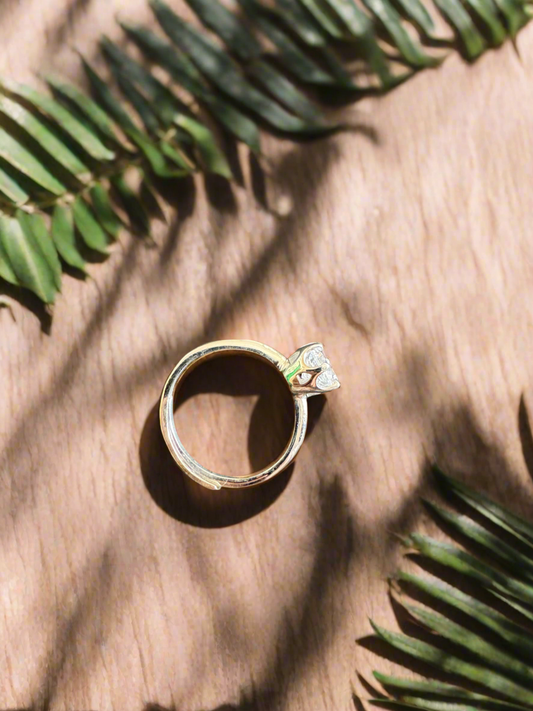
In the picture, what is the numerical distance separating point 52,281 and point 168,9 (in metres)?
0.41

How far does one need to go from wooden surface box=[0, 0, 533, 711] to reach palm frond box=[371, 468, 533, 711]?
4 centimetres

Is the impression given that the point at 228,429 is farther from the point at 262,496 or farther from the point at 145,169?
the point at 145,169

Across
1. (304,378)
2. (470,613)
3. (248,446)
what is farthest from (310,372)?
(470,613)

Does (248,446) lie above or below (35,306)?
below

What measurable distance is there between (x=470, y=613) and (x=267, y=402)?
0.38 metres

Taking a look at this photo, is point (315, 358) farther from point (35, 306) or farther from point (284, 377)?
point (35, 306)

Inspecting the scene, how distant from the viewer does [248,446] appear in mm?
953

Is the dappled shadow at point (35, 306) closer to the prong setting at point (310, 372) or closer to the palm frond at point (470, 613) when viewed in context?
the prong setting at point (310, 372)

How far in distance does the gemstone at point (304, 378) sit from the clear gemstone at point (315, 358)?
0.04 feet

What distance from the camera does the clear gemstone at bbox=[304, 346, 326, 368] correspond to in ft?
2.94

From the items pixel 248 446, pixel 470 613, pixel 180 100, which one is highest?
pixel 180 100

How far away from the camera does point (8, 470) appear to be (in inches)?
36.7

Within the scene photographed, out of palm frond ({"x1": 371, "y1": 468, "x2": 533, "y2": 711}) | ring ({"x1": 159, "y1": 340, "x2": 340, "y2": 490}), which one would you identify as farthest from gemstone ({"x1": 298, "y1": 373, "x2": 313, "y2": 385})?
palm frond ({"x1": 371, "y1": 468, "x2": 533, "y2": 711})

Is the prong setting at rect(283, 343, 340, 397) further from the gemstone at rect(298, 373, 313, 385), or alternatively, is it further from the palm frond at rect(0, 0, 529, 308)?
the palm frond at rect(0, 0, 529, 308)
